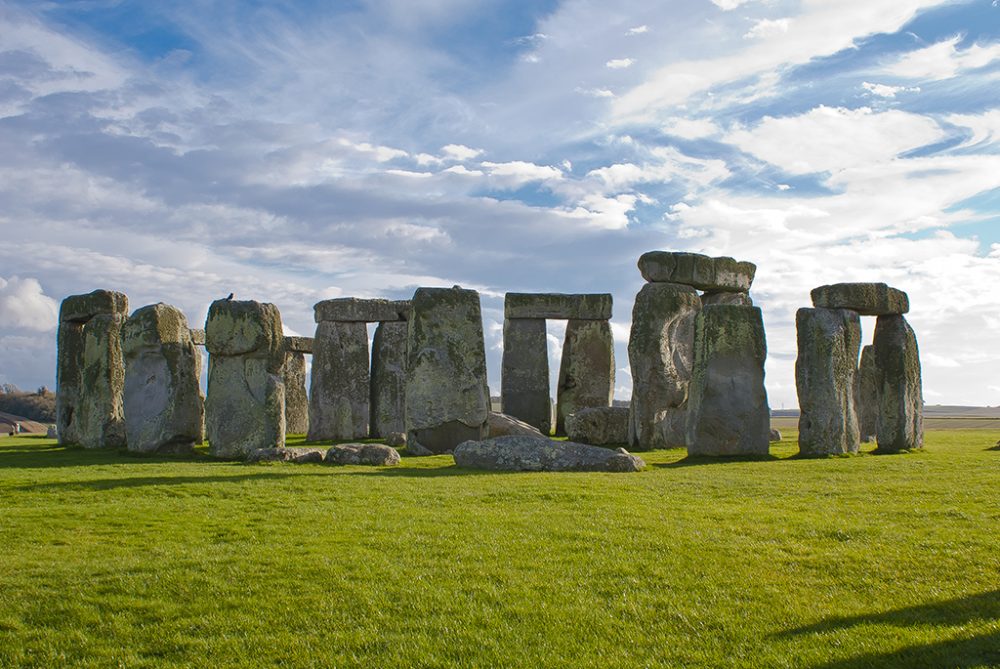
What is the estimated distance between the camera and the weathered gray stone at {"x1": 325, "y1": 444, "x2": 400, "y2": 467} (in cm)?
1507

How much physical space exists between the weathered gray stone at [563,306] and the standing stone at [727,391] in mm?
10067

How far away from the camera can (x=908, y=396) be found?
60.1ft

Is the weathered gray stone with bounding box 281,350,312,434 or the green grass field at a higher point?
the weathered gray stone with bounding box 281,350,312,434

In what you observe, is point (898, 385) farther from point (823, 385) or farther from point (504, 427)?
point (504, 427)

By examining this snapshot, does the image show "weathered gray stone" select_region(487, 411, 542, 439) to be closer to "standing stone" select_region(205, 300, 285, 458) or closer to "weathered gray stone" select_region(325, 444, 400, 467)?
"weathered gray stone" select_region(325, 444, 400, 467)

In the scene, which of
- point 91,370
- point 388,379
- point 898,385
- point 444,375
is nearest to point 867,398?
point 898,385

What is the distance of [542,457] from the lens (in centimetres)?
1404

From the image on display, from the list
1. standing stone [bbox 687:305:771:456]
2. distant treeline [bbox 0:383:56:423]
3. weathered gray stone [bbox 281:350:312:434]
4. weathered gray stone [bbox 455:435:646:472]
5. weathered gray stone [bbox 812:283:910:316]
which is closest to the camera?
weathered gray stone [bbox 455:435:646:472]

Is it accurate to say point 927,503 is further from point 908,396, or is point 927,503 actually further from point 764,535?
point 908,396

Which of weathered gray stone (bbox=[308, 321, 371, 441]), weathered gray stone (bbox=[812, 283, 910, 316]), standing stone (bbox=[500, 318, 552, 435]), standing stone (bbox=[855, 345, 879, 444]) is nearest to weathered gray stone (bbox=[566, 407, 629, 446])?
weathered gray stone (bbox=[812, 283, 910, 316])

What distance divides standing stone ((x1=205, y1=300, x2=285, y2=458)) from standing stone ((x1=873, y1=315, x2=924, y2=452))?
1148 centimetres

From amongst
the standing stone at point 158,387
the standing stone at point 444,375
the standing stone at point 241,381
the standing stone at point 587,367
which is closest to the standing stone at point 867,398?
the standing stone at point 587,367

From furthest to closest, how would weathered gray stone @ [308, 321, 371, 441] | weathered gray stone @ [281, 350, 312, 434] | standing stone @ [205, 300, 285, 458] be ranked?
weathered gray stone @ [281, 350, 312, 434], weathered gray stone @ [308, 321, 371, 441], standing stone @ [205, 300, 285, 458]

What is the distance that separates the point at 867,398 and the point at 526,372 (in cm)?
904
